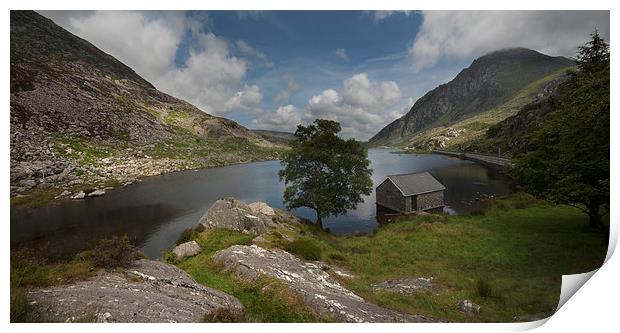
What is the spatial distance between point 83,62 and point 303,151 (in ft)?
320

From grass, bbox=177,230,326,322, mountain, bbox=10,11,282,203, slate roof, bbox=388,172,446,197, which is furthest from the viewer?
slate roof, bbox=388,172,446,197

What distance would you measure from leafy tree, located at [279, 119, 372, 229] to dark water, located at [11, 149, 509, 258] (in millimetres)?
5959

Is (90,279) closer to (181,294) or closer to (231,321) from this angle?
(181,294)

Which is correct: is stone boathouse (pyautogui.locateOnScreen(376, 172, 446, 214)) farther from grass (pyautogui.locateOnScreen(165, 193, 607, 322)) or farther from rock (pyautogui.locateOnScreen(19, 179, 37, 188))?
rock (pyautogui.locateOnScreen(19, 179, 37, 188))

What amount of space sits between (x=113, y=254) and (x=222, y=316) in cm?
546

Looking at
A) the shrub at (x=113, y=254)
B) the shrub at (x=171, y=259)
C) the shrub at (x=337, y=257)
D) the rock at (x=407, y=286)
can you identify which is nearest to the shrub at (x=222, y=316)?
the shrub at (x=113, y=254)

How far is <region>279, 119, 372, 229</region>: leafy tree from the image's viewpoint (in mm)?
32719

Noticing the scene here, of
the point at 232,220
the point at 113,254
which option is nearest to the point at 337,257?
the point at 232,220

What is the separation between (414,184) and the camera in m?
46.1

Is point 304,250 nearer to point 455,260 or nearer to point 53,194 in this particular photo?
point 455,260

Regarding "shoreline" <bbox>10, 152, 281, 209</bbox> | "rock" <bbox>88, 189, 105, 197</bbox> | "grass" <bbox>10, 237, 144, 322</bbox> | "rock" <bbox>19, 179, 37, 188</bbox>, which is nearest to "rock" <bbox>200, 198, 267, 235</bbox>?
"grass" <bbox>10, 237, 144, 322</bbox>

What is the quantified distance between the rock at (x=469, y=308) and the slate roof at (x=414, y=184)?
3134 centimetres

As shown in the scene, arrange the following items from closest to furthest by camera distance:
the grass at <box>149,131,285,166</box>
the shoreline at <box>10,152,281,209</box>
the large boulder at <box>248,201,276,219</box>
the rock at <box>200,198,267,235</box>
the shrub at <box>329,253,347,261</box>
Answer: the shrub at <box>329,253,347,261</box>
the rock at <box>200,198,267,235</box>
the shoreline at <box>10,152,281,209</box>
the large boulder at <box>248,201,276,219</box>
the grass at <box>149,131,285,166</box>
